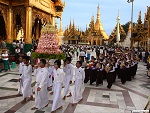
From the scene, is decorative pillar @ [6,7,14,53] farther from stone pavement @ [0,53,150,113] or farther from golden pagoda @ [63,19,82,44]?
golden pagoda @ [63,19,82,44]

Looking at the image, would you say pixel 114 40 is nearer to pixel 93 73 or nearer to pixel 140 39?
pixel 140 39

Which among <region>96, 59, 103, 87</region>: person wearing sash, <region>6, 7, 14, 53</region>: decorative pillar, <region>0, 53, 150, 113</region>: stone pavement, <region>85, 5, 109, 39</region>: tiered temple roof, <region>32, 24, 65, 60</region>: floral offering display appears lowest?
<region>0, 53, 150, 113</region>: stone pavement

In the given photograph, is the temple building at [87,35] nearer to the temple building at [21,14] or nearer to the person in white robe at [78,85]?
the temple building at [21,14]

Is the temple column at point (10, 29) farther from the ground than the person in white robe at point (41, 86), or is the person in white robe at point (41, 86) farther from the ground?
the temple column at point (10, 29)

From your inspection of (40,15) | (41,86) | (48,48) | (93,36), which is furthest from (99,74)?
(93,36)

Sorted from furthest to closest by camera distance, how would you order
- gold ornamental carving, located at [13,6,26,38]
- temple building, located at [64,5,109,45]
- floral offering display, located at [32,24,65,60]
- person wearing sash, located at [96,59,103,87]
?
temple building, located at [64,5,109,45], gold ornamental carving, located at [13,6,26,38], person wearing sash, located at [96,59,103,87], floral offering display, located at [32,24,65,60]

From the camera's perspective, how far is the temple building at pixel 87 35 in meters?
66.9

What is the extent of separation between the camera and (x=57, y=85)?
5770 mm

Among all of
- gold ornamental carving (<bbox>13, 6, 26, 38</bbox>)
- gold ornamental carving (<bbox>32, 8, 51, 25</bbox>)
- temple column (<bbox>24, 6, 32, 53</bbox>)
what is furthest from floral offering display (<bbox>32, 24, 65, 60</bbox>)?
gold ornamental carving (<bbox>32, 8, 51, 25</bbox>)

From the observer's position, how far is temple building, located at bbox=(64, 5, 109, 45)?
6694cm

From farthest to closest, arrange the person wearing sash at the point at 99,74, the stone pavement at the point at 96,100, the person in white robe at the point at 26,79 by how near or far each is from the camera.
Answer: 1. the person wearing sash at the point at 99,74
2. the person in white robe at the point at 26,79
3. the stone pavement at the point at 96,100

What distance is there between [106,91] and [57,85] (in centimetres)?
343

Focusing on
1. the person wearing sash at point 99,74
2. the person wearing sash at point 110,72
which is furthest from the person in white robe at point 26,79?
the person wearing sash at point 110,72

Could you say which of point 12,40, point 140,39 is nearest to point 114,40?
point 140,39
